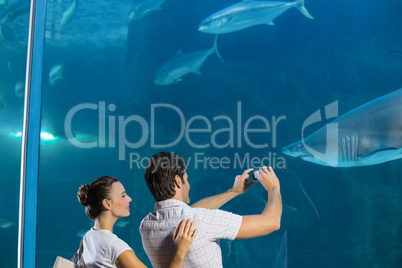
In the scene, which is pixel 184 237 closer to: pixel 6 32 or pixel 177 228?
pixel 177 228

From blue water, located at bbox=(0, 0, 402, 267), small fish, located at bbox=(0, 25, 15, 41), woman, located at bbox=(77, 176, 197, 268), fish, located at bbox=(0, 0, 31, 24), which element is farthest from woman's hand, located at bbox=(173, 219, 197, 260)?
small fish, located at bbox=(0, 25, 15, 41)

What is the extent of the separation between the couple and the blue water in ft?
12.0

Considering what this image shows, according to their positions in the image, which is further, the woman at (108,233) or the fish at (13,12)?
the fish at (13,12)

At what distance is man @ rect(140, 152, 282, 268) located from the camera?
3.64 feet

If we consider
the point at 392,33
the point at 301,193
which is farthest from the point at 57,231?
the point at 392,33

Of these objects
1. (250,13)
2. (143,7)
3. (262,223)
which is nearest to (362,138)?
(250,13)

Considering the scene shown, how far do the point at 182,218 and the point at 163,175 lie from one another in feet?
0.48

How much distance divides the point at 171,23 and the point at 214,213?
6.44m

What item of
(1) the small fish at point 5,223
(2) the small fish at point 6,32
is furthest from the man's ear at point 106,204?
(2) the small fish at point 6,32

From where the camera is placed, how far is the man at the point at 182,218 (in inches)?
43.7

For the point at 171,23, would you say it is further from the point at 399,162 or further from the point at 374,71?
the point at 399,162

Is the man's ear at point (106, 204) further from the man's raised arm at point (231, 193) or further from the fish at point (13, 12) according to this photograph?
the fish at point (13, 12)

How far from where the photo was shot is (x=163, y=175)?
1163 mm

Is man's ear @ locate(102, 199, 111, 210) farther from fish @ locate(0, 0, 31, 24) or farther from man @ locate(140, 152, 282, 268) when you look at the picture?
fish @ locate(0, 0, 31, 24)
